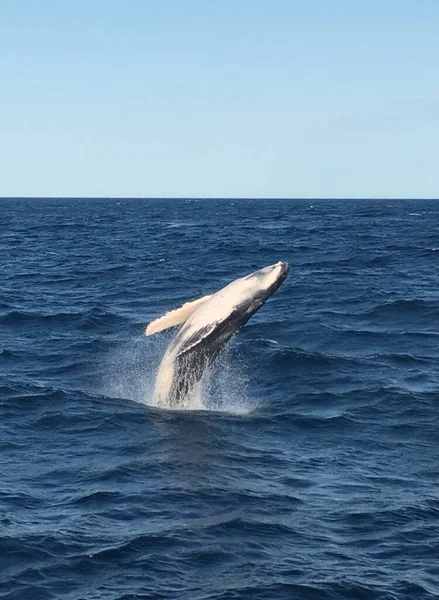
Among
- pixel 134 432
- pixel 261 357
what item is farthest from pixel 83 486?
pixel 261 357

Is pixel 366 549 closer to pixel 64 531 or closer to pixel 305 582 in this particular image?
pixel 305 582

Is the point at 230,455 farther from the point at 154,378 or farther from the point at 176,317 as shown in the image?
the point at 154,378

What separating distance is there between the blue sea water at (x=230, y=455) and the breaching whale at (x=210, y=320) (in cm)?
121

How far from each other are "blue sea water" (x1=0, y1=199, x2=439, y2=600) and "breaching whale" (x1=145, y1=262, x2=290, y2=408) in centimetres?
121

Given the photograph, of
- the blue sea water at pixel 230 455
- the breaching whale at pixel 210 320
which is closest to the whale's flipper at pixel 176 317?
the breaching whale at pixel 210 320

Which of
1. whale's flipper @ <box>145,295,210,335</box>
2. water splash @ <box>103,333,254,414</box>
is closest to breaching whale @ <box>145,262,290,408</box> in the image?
whale's flipper @ <box>145,295,210,335</box>

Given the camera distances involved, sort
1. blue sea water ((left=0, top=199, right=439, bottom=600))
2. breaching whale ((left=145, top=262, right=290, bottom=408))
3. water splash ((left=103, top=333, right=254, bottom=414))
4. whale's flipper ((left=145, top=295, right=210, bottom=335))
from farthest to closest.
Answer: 1. water splash ((left=103, top=333, right=254, bottom=414))
2. whale's flipper ((left=145, top=295, right=210, bottom=335))
3. breaching whale ((left=145, top=262, right=290, bottom=408))
4. blue sea water ((left=0, top=199, right=439, bottom=600))

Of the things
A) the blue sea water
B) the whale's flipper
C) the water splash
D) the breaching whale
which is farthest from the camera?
the water splash

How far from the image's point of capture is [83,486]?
15438 millimetres

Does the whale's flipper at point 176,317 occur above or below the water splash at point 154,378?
above

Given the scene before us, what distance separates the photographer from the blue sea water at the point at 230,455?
1254 cm

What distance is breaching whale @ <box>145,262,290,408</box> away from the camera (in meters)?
18.7

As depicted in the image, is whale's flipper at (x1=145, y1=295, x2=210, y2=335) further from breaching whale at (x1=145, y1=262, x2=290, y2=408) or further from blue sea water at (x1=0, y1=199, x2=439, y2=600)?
blue sea water at (x1=0, y1=199, x2=439, y2=600)

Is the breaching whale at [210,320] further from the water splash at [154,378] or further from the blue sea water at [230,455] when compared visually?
the blue sea water at [230,455]
